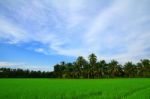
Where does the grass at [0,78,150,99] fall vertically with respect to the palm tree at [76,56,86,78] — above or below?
below

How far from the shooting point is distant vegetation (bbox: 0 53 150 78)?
84.4 meters

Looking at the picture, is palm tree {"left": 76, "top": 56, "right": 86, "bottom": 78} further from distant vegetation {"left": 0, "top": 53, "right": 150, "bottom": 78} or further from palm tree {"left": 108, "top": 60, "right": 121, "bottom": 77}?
palm tree {"left": 108, "top": 60, "right": 121, "bottom": 77}

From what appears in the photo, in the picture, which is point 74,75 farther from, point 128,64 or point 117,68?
point 128,64

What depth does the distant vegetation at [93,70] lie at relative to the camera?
84.4 meters

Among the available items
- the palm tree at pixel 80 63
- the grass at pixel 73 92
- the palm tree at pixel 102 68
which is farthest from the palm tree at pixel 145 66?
the grass at pixel 73 92

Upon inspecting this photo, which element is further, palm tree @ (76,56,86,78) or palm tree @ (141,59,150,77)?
palm tree @ (141,59,150,77)

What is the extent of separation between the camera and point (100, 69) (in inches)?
3406

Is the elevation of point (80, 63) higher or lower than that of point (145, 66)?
higher

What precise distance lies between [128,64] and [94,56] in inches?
764

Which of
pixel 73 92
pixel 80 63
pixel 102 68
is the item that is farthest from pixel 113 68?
pixel 73 92

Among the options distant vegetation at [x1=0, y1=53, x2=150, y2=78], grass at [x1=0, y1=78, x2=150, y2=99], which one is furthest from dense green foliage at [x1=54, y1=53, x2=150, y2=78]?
grass at [x1=0, y1=78, x2=150, y2=99]

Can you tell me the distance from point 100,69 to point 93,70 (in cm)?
404

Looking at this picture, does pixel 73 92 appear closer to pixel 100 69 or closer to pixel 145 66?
pixel 100 69

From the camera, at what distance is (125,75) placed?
9344 centimetres
